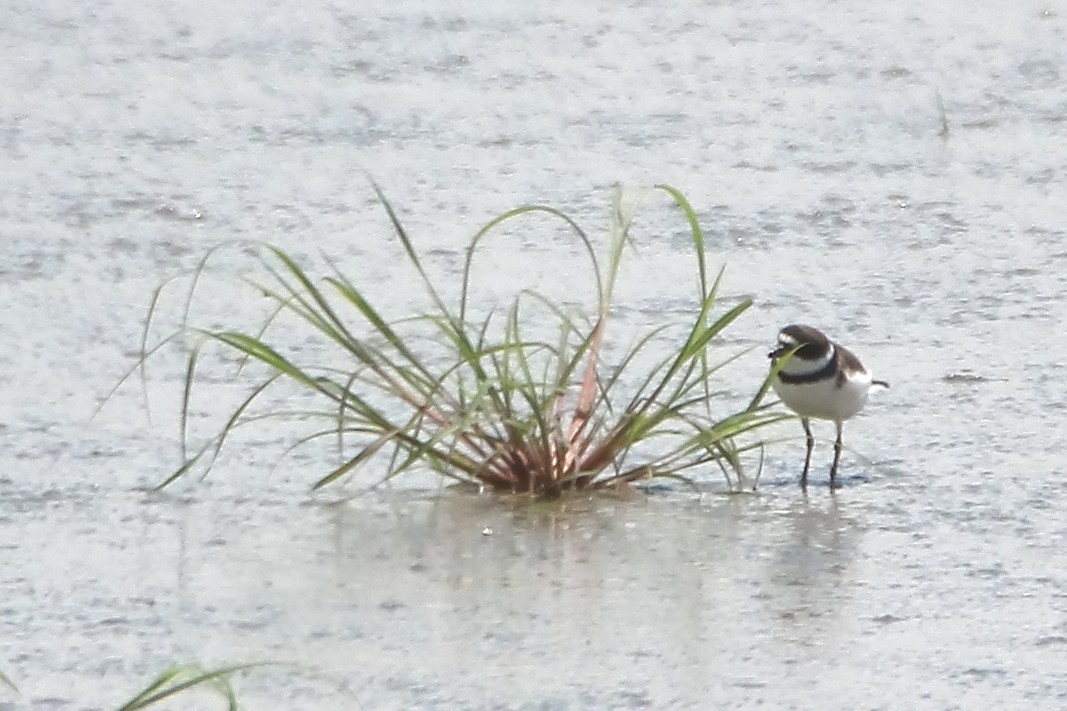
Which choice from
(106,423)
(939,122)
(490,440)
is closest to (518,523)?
(490,440)

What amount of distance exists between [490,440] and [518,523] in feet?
0.70

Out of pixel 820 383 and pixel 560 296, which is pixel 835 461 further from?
pixel 560 296

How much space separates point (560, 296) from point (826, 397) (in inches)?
56.4

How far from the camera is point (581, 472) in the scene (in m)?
5.10

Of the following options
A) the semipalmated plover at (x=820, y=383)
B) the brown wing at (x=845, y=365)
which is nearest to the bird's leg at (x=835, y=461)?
the semipalmated plover at (x=820, y=383)

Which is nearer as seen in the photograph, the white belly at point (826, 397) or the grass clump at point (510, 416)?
the grass clump at point (510, 416)

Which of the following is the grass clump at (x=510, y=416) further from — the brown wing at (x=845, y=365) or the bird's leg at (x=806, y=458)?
the brown wing at (x=845, y=365)

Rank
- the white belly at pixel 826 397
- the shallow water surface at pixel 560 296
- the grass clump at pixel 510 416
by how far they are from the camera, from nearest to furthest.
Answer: the shallow water surface at pixel 560 296
the grass clump at pixel 510 416
the white belly at pixel 826 397

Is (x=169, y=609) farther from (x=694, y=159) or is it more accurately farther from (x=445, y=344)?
(x=694, y=159)

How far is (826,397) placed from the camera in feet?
16.9

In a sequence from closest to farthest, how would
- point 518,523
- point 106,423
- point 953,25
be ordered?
point 518,523
point 106,423
point 953,25

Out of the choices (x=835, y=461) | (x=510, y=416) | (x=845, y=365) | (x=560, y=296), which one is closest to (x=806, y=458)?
(x=835, y=461)

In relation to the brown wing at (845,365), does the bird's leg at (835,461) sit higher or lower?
lower

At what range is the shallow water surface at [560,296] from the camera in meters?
4.19
